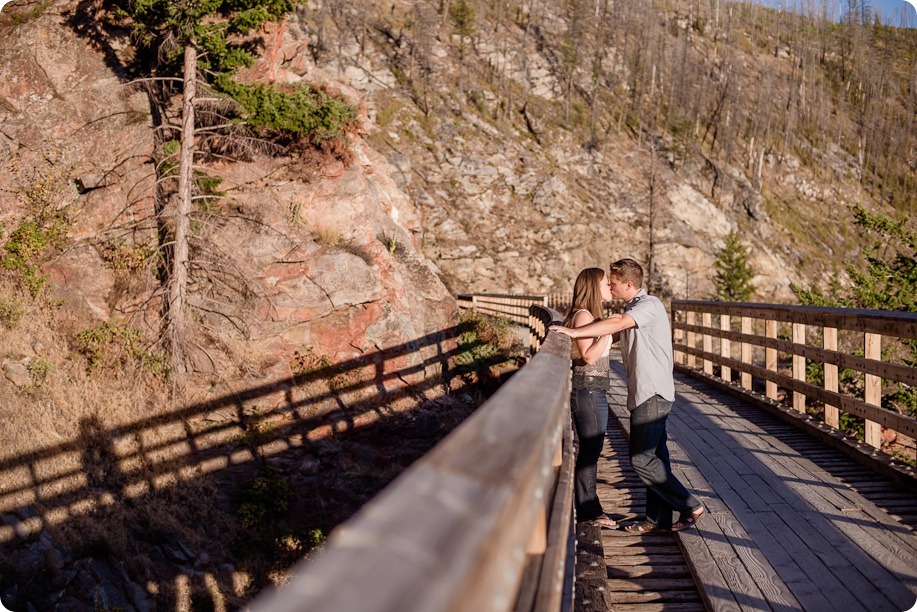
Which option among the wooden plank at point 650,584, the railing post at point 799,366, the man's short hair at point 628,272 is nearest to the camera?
the wooden plank at point 650,584

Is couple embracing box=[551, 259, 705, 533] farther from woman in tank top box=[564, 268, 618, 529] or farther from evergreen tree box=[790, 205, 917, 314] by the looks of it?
evergreen tree box=[790, 205, 917, 314]

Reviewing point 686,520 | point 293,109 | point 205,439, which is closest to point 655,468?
point 686,520

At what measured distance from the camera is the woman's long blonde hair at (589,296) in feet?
16.9

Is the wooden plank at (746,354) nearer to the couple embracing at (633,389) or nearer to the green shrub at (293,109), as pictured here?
the couple embracing at (633,389)

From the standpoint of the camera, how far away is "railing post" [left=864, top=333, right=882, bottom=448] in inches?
251

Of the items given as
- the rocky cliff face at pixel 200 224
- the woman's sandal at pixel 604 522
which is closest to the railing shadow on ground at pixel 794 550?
the woman's sandal at pixel 604 522

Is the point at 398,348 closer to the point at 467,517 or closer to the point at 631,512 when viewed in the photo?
the point at 631,512

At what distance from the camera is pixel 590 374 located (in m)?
5.05

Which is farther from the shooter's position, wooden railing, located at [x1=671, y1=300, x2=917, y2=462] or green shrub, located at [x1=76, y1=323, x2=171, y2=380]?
green shrub, located at [x1=76, y1=323, x2=171, y2=380]

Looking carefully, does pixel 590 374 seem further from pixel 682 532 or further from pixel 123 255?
pixel 123 255

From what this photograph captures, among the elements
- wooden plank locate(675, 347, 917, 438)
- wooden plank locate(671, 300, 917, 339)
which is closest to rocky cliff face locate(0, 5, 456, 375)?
wooden plank locate(671, 300, 917, 339)

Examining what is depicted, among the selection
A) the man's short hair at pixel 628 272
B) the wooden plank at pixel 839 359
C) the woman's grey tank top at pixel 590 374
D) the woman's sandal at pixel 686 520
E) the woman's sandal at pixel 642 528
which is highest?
the man's short hair at pixel 628 272

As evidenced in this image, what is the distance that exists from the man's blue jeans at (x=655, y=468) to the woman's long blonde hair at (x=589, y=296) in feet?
2.80

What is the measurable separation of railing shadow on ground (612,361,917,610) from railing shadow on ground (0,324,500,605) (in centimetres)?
757
